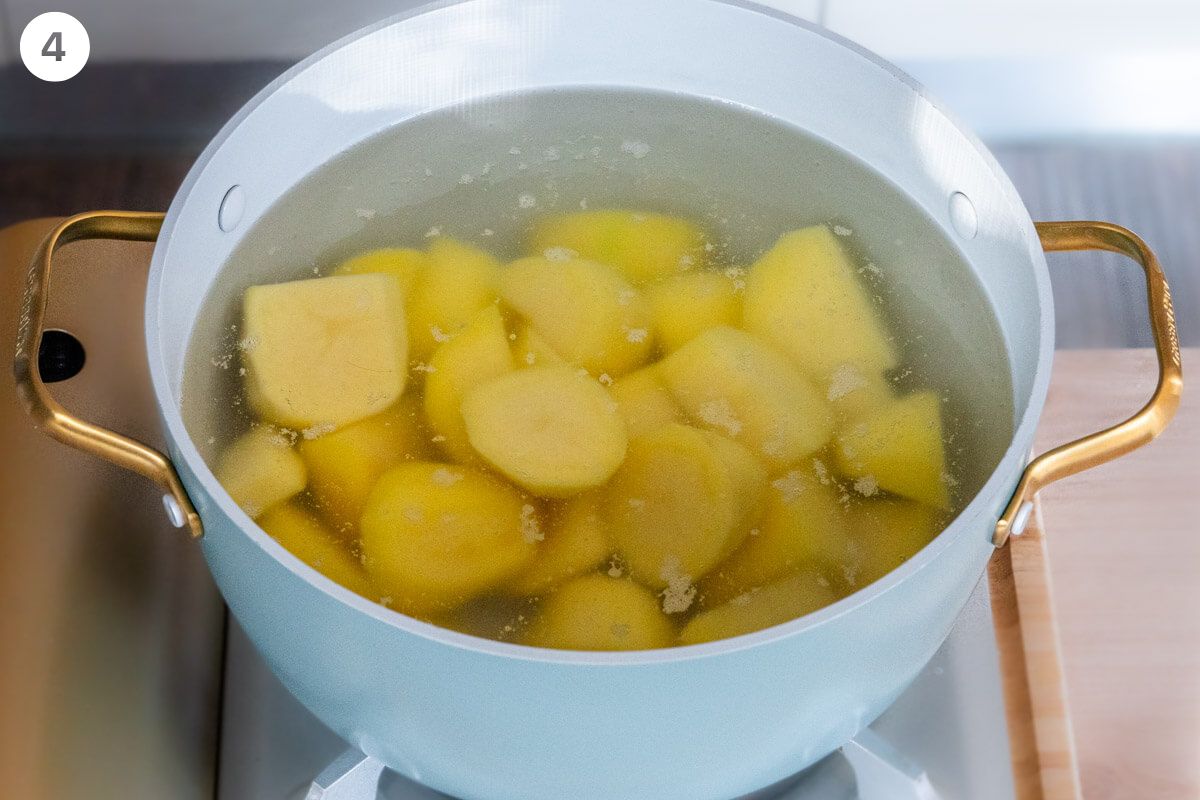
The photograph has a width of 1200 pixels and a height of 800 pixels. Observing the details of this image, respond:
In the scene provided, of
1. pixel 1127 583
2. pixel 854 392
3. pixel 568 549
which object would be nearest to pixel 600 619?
pixel 568 549

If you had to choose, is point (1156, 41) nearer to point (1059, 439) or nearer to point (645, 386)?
point (1059, 439)

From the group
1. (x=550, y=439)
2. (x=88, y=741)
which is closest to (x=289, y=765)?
(x=88, y=741)

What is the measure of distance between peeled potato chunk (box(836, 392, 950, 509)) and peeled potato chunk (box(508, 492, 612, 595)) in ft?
0.29

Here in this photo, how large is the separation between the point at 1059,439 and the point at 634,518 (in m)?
0.33

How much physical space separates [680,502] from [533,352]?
0.08 m

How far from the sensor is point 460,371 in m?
0.48

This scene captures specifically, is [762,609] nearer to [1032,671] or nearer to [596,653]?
[596,653]

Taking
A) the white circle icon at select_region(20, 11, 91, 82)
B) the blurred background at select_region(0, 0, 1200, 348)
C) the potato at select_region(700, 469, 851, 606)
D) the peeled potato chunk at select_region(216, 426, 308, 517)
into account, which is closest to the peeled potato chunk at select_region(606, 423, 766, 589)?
the potato at select_region(700, 469, 851, 606)

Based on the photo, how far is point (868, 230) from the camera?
0.53 m

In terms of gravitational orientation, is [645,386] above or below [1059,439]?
above

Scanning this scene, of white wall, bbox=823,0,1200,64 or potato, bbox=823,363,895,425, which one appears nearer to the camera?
potato, bbox=823,363,895,425

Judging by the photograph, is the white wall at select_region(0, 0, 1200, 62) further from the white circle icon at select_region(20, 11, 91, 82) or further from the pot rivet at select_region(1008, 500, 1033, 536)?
the pot rivet at select_region(1008, 500, 1033, 536)

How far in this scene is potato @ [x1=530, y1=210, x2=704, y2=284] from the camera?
1.71 feet

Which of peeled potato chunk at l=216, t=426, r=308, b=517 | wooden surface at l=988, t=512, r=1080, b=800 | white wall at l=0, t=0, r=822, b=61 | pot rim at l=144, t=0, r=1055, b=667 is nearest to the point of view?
pot rim at l=144, t=0, r=1055, b=667
